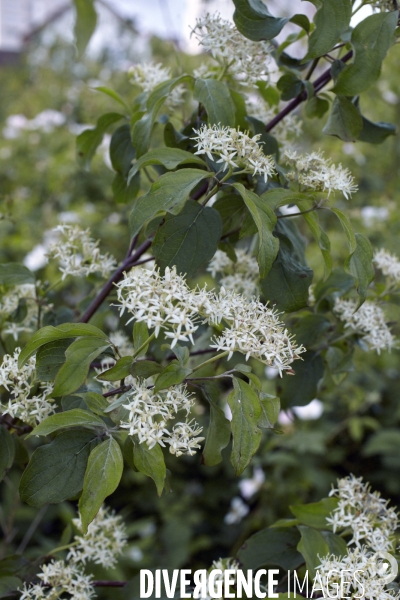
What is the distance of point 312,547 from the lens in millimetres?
629

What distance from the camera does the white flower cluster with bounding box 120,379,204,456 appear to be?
50 cm

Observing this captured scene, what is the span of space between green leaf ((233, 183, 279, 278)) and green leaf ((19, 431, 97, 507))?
23cm

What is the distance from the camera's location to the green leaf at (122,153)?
0.76 metres

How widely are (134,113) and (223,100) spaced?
0.15 meters

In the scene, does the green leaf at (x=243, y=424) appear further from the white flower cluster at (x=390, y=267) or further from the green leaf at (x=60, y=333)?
the white flower cluster at (x=390, y=267)

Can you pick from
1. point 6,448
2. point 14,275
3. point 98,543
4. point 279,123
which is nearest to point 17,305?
point 14,275

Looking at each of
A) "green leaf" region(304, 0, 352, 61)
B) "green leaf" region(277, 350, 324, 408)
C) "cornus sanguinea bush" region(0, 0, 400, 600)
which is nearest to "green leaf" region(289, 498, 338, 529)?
"cornus sanguinea bush" region(0, 0, 400, 600)

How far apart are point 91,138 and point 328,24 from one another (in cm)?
34

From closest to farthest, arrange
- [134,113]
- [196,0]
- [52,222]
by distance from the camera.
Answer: [134,113], [52,222], [196,0]

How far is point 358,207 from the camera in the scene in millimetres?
2344

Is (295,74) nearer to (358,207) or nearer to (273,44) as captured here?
(273,44)

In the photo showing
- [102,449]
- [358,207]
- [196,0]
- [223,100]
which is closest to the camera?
[102,449]

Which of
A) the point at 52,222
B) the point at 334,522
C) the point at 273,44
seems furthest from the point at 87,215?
the point at 334,522

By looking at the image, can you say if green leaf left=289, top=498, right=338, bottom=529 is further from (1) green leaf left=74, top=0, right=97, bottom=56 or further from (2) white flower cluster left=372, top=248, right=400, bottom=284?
(1) green leaf left=74, top=0, right=97, bottom=56
